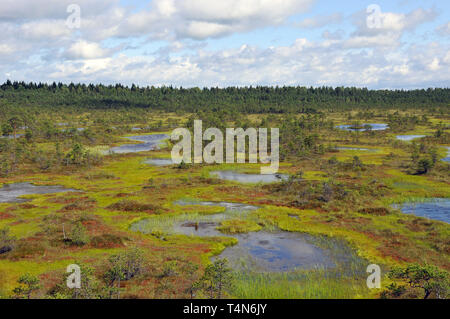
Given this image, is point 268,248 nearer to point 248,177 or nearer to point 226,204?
point 226,204

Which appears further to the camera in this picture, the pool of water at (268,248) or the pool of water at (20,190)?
the pool of water at (20,190)

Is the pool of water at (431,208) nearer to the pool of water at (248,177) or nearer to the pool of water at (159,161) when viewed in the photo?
the pool of water at (248,177)

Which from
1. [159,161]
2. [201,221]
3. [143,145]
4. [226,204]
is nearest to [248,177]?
[226,204]

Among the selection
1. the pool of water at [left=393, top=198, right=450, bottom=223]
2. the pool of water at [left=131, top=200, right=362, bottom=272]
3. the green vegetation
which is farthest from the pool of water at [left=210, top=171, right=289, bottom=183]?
the pool of water at [left=393, top=198, right=450, bottom=223]

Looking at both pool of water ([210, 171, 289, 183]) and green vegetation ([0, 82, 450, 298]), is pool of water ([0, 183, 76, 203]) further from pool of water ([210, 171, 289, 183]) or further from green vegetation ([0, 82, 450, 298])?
pool of water ([210, 171, 289, 183])

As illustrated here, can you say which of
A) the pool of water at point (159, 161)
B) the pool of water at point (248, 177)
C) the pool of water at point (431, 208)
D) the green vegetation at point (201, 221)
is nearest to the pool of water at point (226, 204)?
the green vegetation at point (201, 221)

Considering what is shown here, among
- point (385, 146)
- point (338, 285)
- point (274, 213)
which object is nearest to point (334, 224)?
point (274, 213)
